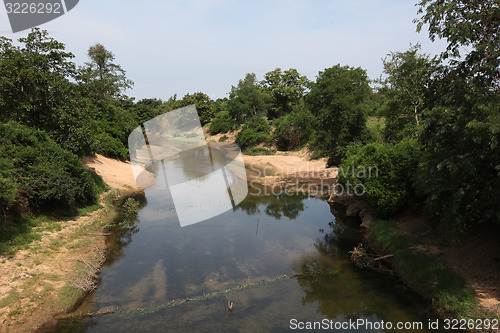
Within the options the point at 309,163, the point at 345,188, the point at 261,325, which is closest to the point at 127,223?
the point at 261,325

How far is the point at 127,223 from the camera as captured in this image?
73.8 ft

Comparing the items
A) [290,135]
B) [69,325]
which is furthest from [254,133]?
[69,325]

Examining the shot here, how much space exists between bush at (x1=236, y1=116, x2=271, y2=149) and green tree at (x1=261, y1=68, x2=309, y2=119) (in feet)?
38.2

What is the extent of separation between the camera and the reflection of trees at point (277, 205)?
2554 cm

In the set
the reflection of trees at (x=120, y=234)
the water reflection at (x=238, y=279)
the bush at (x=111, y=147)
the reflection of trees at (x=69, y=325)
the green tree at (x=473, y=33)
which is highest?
the green tree at (x=473, y=33)

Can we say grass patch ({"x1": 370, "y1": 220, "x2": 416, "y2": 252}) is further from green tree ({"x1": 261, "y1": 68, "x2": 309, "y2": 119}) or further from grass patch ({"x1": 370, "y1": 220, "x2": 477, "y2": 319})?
green tree ({"x1": 261, "y1": 68, "x2": 309, "y2": 119})

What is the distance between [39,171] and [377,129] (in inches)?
1208

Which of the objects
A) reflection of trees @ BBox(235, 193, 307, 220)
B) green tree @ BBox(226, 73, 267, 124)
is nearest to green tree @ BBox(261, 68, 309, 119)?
green tree @ BBox(226, 73, 267, 124)

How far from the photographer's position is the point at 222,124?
8069 centimetres

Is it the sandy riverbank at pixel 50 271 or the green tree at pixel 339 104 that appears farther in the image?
the green tree at pixel 339 104

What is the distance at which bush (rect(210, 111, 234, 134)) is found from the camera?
7824 centimetres

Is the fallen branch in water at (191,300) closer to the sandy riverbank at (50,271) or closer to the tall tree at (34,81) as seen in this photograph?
the sandy riverbank at (50,271)

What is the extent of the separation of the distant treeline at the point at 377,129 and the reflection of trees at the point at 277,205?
5.58m

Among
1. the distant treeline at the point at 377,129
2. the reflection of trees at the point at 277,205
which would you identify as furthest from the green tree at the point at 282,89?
the reflection of trees at the point at 277,205
